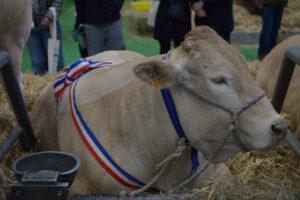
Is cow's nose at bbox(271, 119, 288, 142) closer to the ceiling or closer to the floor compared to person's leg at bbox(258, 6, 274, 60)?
closer to the ceiling

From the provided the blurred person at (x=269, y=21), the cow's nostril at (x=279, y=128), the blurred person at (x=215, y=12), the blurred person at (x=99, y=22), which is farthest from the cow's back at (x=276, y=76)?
the blurred person at (x=269, y=21)

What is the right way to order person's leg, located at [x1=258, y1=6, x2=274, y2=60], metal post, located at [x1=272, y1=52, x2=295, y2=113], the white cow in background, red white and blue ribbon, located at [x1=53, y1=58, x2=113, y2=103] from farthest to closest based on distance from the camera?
person's leg, located at [x1=258, y1=6, x2=274, y2=60], red white and blue ribbon, located at [x1=53, y1=58, x2=113, y2=103], metal post, located at [x1=272, y1=52, x2=295, y2=113], the white cow in background

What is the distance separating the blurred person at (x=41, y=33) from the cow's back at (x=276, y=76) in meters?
2.57

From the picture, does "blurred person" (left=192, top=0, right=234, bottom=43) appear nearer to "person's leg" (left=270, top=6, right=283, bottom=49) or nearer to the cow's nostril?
"person's leg" (left=270, top=6, right=283, bottom=49)

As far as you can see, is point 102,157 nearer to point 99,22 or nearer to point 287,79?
point 287,79

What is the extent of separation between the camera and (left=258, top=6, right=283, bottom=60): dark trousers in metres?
7.94

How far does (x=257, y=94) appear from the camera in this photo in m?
2.61

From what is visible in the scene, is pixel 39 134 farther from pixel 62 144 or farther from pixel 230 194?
pixel 230 194

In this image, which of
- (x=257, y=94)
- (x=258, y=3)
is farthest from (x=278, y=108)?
(x=258, y=3)

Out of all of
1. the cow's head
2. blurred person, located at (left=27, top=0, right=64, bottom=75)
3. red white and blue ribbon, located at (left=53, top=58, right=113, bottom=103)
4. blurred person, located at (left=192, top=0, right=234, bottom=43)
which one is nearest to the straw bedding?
the cow's head

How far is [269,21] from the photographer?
26.3ft

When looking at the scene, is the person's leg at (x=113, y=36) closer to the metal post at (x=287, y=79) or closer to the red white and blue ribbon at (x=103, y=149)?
the red white and blue ribbon at (x=103, y=149)

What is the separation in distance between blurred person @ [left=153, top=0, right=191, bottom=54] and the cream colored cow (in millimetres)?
2947

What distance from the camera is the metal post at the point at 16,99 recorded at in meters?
2.99
